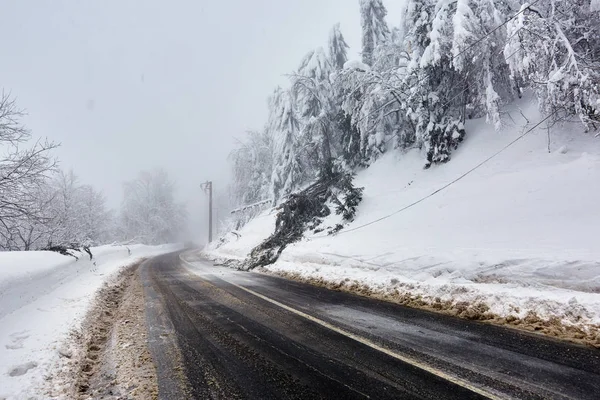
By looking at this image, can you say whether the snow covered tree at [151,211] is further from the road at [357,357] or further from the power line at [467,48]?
the road at [357,357]

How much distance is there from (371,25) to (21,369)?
2658 cm

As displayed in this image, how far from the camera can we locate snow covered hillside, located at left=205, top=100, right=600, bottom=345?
5879 millimetres

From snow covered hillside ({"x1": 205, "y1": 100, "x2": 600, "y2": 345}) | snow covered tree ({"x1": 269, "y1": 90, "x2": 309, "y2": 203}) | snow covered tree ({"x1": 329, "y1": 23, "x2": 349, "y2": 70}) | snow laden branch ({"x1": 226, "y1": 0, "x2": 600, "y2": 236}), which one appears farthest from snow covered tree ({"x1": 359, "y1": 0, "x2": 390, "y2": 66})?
snow covered hillside ({"x1": 205, "y1": 100, "x2": 600, "y2": 345})

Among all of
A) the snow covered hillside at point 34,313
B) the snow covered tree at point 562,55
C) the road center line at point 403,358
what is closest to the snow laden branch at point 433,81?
the snow covered tree at point 562,55

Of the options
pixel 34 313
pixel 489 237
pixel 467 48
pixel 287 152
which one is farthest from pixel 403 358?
pixel 287 152

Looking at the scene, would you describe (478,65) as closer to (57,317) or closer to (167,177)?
(57,317)

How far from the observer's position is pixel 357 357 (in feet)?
13.1

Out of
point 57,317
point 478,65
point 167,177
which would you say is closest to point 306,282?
point 57,317

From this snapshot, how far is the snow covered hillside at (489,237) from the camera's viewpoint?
5879mm

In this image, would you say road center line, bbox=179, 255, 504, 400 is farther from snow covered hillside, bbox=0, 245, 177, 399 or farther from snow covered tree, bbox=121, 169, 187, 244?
snow covered tree, bbox=121, 169, 187, 244

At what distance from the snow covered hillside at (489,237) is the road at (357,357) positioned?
119 centimetres

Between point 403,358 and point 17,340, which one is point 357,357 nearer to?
point 403,358

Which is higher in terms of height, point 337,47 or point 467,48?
point 337,47

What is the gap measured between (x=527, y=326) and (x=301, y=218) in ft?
44.8
